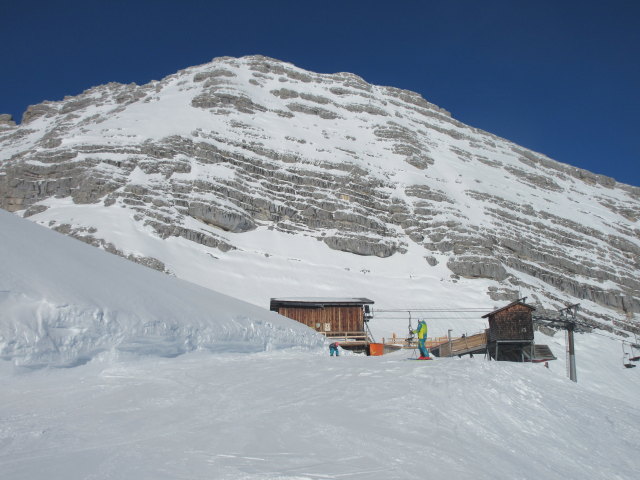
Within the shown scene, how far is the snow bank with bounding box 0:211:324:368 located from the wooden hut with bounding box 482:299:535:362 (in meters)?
21.5

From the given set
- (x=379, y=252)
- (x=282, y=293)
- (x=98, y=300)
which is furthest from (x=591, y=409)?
(x=379, y=252)

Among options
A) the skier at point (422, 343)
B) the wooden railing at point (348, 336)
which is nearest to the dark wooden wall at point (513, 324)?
the wooden railing at point (348, 336)

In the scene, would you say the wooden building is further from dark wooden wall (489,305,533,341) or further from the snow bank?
the snow bank

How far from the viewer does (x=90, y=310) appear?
28.2ft

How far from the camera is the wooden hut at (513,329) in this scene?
30.2 m

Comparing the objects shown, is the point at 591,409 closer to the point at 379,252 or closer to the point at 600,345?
the point at 600,345

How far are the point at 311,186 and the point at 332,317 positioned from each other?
33.6 meters

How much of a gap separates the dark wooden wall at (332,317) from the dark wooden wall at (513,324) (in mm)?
8994

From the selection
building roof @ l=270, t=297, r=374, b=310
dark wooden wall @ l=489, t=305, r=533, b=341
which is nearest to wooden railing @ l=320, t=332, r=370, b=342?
building roof @ l=270, t=297, r=374, b=310

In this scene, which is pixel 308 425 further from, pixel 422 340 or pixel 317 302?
pixel 317 302

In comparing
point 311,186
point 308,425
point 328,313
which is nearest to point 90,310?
point 308,425

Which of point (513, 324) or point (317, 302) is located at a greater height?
point (317, 302)

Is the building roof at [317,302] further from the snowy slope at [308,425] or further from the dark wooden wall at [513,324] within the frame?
the snowy slope at [308,425]

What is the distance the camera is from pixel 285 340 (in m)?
14.5
